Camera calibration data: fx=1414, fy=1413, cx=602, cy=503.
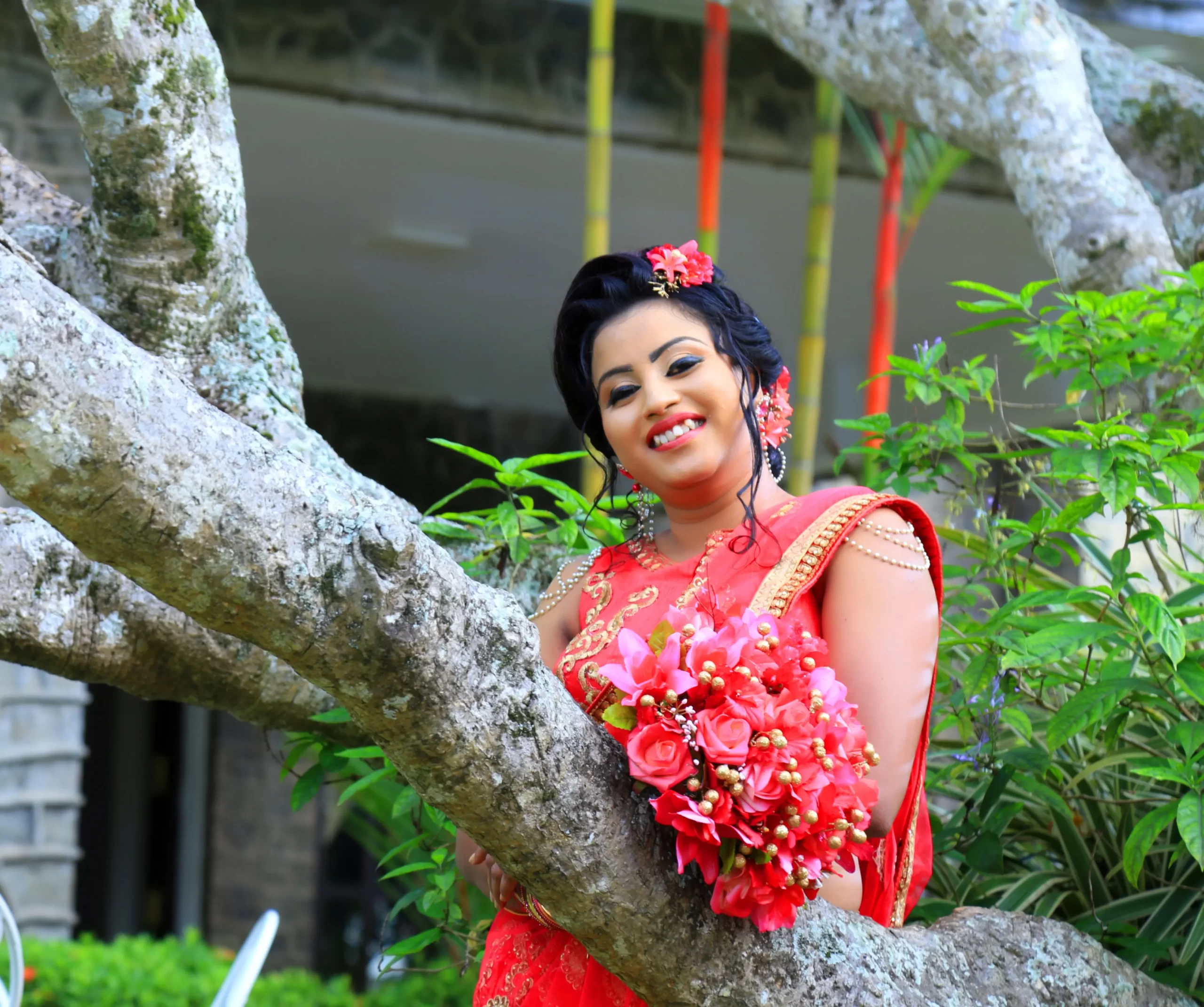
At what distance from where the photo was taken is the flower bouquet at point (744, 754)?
43.4 inches

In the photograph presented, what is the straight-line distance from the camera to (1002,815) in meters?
1.92

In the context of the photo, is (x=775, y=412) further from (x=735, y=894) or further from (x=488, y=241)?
(x=488, y=241)

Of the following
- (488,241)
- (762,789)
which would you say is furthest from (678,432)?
(488,241)

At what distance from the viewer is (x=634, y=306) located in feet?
5.04

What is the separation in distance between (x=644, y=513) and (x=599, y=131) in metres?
1.97

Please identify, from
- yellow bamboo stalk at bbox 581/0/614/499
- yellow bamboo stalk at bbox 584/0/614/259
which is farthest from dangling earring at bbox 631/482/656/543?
yellow bamboo stalk at bbox 584/0/614/259

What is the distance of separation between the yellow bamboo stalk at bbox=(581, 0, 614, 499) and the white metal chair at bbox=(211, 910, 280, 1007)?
5.00ft

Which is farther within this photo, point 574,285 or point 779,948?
point 574,285

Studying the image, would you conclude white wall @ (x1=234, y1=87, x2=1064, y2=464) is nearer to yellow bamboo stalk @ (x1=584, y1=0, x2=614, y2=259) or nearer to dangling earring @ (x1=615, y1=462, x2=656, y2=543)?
yellow bamboo stalk @ (x1=584, y1=0, x2=614, y2=259)

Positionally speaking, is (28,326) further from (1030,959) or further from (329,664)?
(1030,959)

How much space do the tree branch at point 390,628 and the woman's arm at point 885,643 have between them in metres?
0.15

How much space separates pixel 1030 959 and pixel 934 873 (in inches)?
19.9

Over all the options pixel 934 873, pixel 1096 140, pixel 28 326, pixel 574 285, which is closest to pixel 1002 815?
pixel 934 873

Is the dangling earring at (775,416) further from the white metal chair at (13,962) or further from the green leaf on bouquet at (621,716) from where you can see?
the white metal chair at (13,962)
